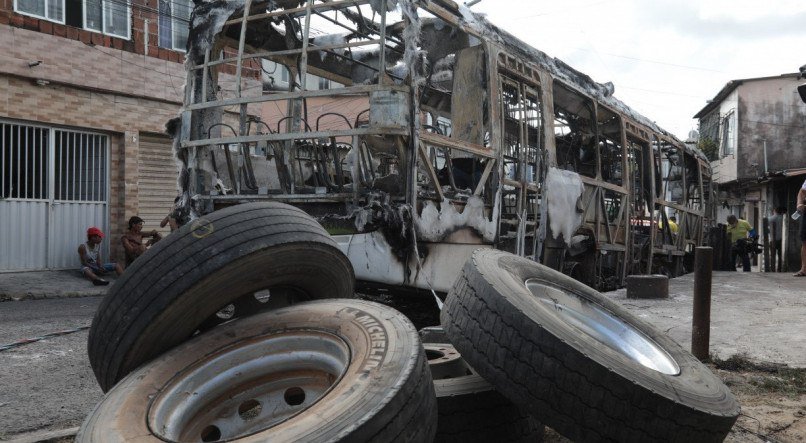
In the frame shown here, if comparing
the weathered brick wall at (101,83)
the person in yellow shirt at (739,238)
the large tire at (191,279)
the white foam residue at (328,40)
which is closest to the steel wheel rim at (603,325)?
the large tire at (191,279)

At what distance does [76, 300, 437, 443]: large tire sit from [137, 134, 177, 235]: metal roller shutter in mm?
10105

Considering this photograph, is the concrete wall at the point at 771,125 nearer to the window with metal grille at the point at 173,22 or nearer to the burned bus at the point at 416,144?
the burned bus at the point at 416,144

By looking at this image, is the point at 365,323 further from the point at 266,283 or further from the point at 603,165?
the point at 603,165

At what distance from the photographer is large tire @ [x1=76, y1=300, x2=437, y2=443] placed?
1.83 m

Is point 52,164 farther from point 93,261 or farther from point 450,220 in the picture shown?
point 450,220

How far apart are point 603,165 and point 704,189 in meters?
4.88

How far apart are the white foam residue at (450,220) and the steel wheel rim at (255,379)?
2.03 meters

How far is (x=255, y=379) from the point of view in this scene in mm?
2367

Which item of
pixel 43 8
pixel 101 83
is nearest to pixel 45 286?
pixel 101 83

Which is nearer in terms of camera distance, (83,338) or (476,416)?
(476,416)

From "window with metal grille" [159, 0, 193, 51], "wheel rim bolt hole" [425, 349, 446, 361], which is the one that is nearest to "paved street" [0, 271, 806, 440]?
"wheel rim bolt hole" [425, 349, 446, 361]

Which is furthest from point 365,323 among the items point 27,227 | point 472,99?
point 27,227

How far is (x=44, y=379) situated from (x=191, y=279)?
1898mm

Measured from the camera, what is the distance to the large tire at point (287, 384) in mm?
1832
